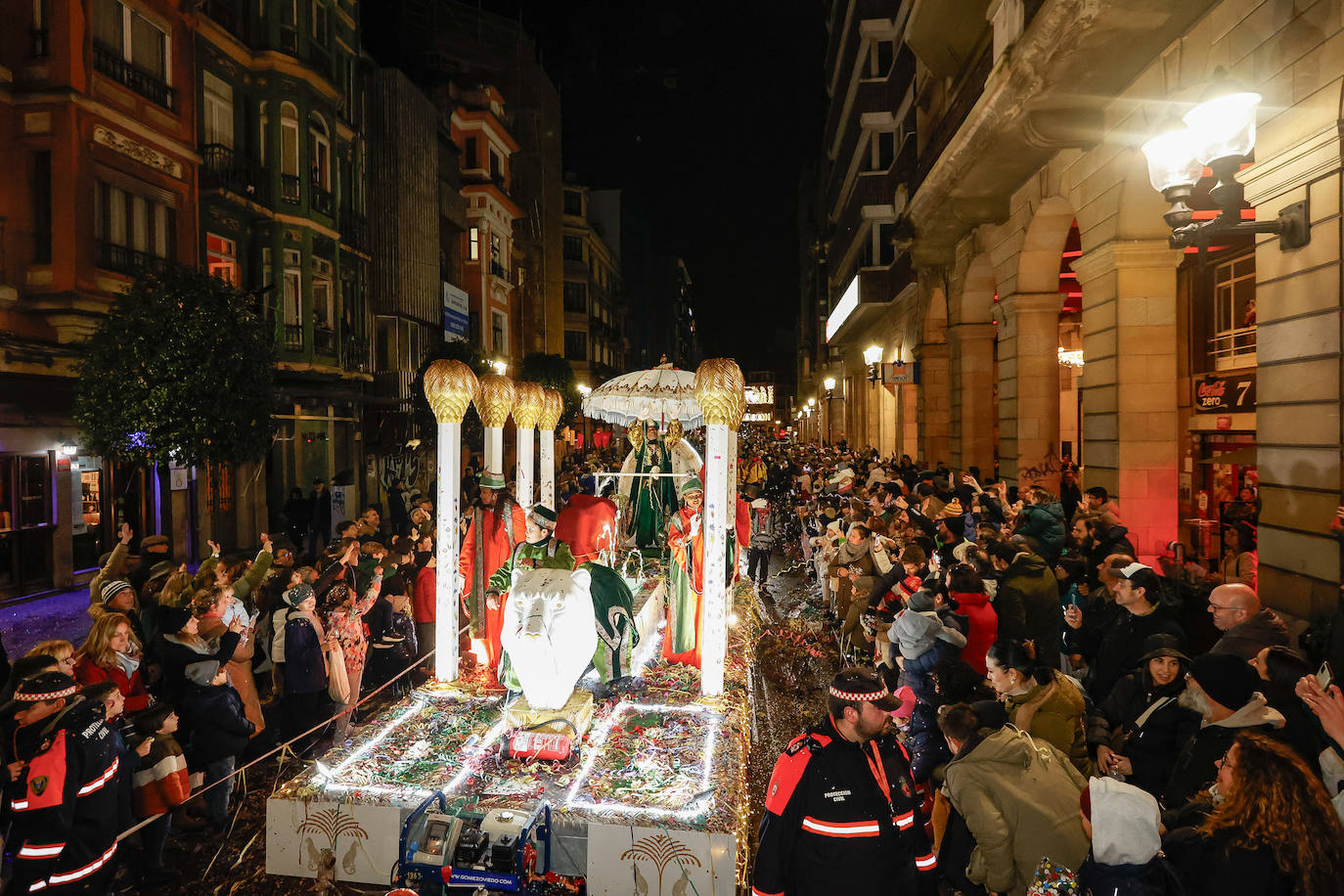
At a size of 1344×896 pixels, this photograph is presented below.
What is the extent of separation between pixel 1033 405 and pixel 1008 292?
6.56 ft

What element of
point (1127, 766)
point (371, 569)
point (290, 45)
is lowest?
point (1127, 766)

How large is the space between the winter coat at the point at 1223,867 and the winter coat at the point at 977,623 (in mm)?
3312

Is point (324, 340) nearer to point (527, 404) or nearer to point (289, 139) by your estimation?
point (289, 139)

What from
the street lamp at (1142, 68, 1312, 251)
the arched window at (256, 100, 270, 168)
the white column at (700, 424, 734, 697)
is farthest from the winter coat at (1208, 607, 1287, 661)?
the arched window at (256, 100, 270, 168)

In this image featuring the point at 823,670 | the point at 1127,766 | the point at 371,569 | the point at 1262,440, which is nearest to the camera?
the point at 1127,766

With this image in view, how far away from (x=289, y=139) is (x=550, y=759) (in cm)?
2071

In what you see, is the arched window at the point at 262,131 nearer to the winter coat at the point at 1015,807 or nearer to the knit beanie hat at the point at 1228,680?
the winter coat at the point at 1015,807

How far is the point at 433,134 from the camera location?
97.0 ft

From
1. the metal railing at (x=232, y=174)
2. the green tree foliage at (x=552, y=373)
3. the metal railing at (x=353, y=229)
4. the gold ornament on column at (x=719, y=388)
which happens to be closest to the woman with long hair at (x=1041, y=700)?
the gold ornament on column at (x=719, y=388)

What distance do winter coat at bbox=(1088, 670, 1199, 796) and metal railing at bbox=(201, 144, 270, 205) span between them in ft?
66.8

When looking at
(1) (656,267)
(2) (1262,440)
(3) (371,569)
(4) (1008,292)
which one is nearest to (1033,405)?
(4) (1008,292)

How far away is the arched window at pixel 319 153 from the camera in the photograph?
2156cm

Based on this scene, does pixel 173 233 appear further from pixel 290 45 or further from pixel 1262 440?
pixel 1262 440

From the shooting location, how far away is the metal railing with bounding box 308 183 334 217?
842 inches
